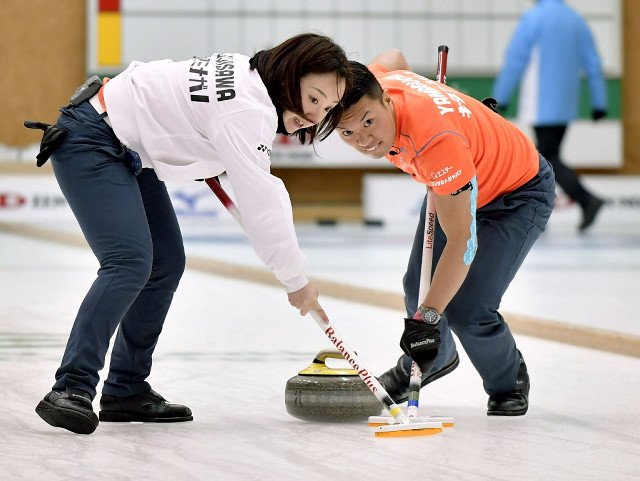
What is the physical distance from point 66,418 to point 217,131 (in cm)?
64

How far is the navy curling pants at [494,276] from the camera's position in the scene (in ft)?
9.12

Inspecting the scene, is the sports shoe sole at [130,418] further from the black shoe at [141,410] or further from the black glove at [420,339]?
the black glove at [420,339]

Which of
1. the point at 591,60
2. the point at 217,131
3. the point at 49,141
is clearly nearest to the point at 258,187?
the point at 217,131

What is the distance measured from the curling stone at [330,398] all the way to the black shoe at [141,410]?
236mm

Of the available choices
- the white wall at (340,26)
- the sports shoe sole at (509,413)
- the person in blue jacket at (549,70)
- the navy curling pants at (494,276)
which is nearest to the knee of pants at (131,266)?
the navy curling pants at (494,276)

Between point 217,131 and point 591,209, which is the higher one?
point 217,131

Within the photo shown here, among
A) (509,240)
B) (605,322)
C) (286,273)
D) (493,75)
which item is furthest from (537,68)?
(286,273)

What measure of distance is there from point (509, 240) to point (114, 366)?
937 mm

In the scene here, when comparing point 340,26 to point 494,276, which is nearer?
point 494,276

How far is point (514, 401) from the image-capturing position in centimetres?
279

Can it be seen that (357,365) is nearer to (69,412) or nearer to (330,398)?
(330,398)

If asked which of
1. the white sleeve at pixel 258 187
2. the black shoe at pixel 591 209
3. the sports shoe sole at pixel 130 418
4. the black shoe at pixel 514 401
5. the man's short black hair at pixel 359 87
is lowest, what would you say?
the black shoe at pixel 591 209

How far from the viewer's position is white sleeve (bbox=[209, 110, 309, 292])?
2.35m

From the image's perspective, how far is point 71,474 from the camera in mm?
2119
